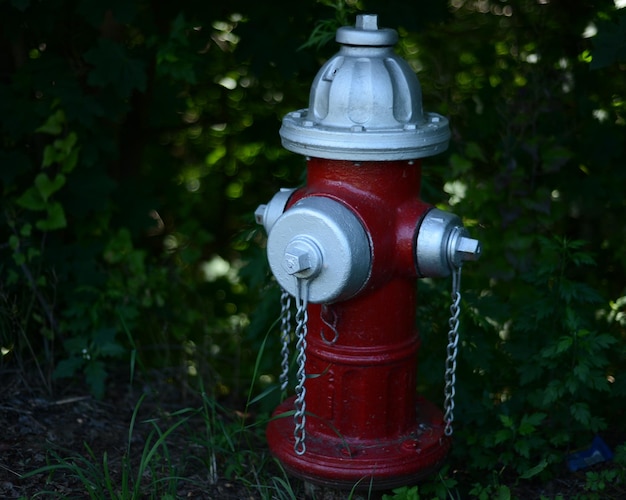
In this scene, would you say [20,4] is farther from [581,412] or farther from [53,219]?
[581,412]

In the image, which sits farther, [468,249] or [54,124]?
[54,124]

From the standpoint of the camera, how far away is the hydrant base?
2.57m

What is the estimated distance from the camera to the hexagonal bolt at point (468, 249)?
250 centimetres

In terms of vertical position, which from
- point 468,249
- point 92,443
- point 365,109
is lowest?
point 92,443

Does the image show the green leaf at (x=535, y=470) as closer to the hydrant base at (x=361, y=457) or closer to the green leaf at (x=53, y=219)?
the hydrant base at (x=361, y=457)

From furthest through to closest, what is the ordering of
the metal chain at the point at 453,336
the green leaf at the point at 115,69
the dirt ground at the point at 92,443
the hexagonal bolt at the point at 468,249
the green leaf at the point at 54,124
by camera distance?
1. the green leaf at the point at 54,124
2. the green leaf at the point at 115,69
3. the dirt ground at the point at 92,443
4. the metal chain at the point at 453,336
5. the hexagonal bolt at the point at 468,249

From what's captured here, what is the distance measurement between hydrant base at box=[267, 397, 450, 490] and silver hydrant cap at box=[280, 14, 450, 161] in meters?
0.80

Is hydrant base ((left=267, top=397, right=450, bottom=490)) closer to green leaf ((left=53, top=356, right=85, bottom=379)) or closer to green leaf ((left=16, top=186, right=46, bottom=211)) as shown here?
green leaf ((left=53, top=356, right=85, bottom=379))

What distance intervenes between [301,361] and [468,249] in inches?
22.0

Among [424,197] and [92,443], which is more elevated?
[424,197]

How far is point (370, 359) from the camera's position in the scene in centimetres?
261

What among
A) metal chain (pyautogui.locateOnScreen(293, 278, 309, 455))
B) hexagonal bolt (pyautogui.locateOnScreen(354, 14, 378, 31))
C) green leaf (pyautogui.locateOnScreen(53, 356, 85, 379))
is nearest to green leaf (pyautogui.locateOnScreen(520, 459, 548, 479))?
metal chain (pyautogui.locateOnScreen(293, 278, 309, 455))

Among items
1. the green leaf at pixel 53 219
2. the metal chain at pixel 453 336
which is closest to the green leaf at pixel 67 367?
the green leaf at pixel 53 219

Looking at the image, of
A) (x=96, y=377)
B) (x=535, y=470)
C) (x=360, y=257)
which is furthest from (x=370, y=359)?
(x=96, y=377)
